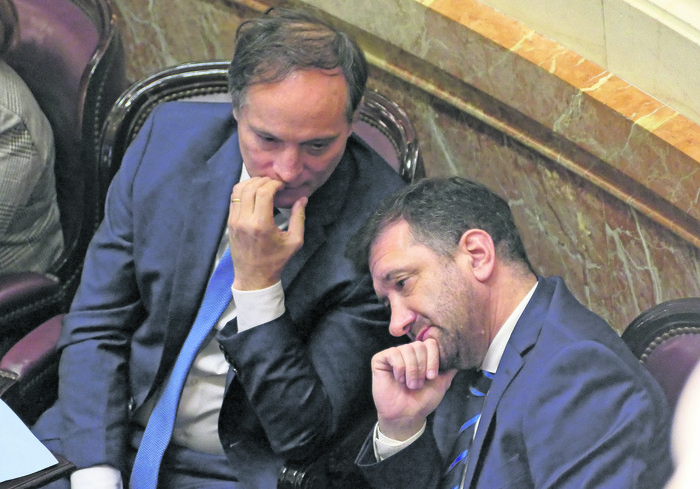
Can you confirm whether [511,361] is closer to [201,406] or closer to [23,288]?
[201,406]

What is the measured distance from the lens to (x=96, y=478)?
1.90 metres

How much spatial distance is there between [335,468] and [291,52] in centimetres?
85

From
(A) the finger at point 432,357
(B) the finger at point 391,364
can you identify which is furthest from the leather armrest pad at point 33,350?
(A) the finger at point 432,357

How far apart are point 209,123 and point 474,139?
695mm

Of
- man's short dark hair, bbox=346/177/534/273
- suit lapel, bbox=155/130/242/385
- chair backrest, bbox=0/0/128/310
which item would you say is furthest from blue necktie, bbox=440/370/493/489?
chair backrest, bbox=0/0/128/310

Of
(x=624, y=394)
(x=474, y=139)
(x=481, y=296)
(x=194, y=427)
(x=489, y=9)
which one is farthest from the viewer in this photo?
(x=474, y=139)

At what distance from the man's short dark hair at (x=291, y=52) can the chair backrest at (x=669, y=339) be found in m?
0.70

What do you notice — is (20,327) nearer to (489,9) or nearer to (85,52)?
(85,52)

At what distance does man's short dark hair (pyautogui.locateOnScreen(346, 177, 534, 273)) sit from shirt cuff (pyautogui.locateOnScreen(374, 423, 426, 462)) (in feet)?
1.15

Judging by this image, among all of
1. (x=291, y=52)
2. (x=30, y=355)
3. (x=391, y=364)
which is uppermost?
(x=291, y=52)

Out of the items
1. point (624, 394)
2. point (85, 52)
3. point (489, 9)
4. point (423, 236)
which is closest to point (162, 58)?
point (85, 52)

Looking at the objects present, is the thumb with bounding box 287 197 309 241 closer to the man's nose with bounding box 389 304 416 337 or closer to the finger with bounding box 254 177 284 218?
the finger with bounding box 254 177 284 218

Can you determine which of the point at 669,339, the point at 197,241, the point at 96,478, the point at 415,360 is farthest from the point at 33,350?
the point at 669,339

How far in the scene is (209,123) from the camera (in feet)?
6.64
